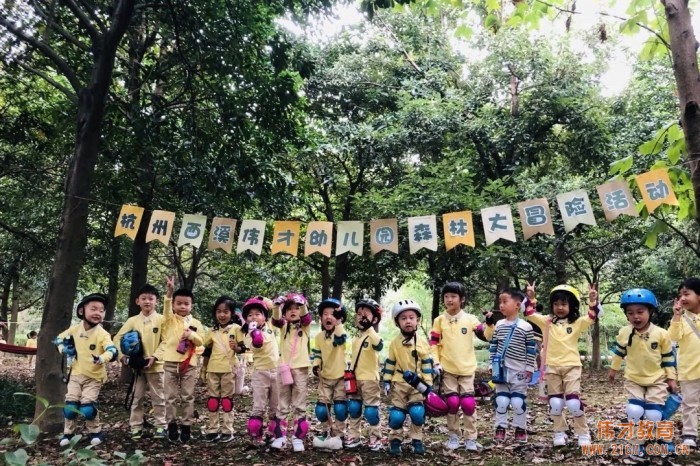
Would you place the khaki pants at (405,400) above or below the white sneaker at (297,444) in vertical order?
above

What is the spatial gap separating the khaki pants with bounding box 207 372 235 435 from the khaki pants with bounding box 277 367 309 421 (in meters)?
0.78

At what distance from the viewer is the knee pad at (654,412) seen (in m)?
5.47

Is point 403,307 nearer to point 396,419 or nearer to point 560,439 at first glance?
point 396,419

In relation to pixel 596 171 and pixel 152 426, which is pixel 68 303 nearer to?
pixel 152 426

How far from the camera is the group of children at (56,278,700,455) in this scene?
589cm

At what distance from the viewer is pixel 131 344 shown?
6.69 m

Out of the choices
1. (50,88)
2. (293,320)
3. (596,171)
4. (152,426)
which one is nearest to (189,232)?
(293,320)

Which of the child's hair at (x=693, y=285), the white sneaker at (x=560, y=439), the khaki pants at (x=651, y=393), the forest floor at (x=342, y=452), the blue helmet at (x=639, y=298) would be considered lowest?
the forest floor at (x=342, y=452)

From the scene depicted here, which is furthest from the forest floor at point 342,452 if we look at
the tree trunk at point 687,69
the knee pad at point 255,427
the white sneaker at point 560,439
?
the tree trunk at point 687,69

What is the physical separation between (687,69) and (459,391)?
13.9ft

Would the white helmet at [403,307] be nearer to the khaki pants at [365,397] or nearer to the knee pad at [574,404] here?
the khaki pants at [365,397]

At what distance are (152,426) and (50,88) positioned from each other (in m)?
7.59

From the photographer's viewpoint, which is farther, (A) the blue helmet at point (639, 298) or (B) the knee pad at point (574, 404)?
(B) the knee pad at point (574, 404)

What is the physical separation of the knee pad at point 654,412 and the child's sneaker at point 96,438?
20.7 ft
